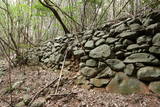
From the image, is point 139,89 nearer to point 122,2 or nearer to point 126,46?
point 126,46

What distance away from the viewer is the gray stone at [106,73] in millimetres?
2195

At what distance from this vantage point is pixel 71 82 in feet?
8.43

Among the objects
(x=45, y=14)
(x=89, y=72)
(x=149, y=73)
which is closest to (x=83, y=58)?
(x=89, y=72)

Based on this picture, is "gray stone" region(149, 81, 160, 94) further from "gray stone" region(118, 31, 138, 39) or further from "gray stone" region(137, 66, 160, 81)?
"gray stone" region(118, 31, 138, 39)

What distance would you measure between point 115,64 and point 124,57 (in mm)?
218

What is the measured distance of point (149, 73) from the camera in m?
1.79

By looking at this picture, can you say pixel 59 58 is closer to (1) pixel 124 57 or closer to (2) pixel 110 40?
(2) pixel 110 40

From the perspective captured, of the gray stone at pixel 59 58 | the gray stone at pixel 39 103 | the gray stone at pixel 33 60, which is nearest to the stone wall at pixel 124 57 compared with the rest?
the gray stone at pixel 59 58

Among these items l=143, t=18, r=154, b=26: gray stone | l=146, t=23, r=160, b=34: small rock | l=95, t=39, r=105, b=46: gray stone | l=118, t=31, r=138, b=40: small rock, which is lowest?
l=95, t=39, r=105, b=46: gray stone

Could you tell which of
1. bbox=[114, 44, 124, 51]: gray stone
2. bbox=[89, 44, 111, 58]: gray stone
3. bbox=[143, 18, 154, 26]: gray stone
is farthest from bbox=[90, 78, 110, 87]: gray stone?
bbox=[143, 18, 154, 26]: gray stone

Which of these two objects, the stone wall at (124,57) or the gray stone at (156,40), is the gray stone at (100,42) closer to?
the stone wall at (124,57)

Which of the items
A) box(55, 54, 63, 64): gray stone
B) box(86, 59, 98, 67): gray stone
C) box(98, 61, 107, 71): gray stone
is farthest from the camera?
box(55, 54, 63, 64): gray stone

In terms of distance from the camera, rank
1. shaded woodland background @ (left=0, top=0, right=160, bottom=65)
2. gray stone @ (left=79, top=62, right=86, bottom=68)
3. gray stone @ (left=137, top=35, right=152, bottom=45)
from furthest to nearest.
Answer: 1. shaded woodland background @ (left=0, top=0, right=160, bottom=65)
2. gray stone @ (left=79, top=62, right=86, bottom=68)
3. gray stone @ (left=137, top=35, right=152, bottom=45)

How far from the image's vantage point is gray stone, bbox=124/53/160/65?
1.83 metres
